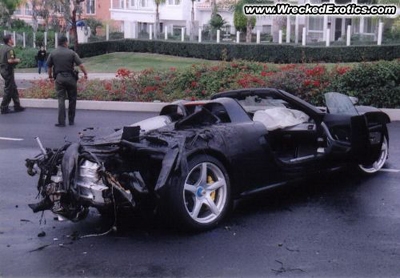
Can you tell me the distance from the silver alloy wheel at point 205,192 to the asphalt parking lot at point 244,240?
0.64 feet

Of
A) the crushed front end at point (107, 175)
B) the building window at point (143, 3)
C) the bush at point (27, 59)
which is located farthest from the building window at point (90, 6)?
the crushed front end at point (107, 175)

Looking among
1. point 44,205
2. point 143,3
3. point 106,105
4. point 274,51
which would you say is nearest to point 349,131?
point 44,205

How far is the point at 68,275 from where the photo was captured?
5.23 m

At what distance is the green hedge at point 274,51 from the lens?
33656 mm

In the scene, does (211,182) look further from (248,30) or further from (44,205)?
(248,30)

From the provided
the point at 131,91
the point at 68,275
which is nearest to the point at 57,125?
the point at 131,91

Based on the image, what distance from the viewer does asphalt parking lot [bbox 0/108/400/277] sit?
210 inches

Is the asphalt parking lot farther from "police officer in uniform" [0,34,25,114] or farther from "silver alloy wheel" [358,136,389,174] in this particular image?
"police officer in uniform" [0,34,25,114]

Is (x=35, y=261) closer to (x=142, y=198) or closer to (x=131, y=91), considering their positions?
A: (x=142, y=198)

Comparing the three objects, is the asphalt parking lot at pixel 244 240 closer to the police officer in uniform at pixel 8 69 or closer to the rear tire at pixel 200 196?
the rear tire at pixel 200 196

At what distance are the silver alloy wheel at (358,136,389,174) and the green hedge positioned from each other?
2118 centimetres

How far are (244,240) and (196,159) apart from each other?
2.85ft

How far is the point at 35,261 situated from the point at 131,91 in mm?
11357

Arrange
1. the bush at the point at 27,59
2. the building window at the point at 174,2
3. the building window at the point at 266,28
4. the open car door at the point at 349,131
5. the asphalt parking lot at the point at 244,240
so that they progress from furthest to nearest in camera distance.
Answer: the building window at the point at 174,2
the building window at the point at 266,28
the bush at the point at 27,59
the open car door at the point at 349,131
the asphalt parking lot at the point at 244,240
